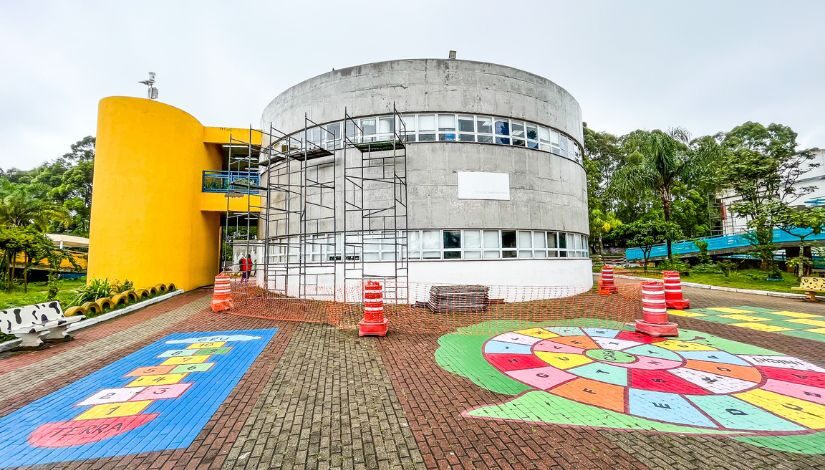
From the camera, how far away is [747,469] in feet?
10.8

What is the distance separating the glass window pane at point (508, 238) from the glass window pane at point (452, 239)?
1.92 meters

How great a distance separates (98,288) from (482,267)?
48.2 feet

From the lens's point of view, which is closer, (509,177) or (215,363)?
(215,363)

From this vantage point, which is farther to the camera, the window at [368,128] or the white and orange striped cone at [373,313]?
the window at [368,128]

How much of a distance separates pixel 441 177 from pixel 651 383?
10.4 m

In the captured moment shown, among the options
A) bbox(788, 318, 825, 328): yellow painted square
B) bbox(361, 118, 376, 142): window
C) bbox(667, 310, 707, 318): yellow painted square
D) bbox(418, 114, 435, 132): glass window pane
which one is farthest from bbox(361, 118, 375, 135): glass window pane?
bbox(788, 318, 825, 328): yellow painted square

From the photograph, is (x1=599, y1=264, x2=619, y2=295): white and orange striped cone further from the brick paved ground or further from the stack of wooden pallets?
the brick paved ground

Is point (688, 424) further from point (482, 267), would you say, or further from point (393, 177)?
point (393, 177)

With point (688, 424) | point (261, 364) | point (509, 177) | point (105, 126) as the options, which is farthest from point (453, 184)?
point (105, 126)

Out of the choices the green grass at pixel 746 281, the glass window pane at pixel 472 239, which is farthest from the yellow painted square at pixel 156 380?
the green grass at pixel 746 281

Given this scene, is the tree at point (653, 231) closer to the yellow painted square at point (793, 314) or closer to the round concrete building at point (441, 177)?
the round concrete building at point (441, 177)

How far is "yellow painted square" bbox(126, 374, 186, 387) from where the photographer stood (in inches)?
223

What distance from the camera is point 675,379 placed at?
5.57 meters

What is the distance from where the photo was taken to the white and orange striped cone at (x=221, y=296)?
12.2m
